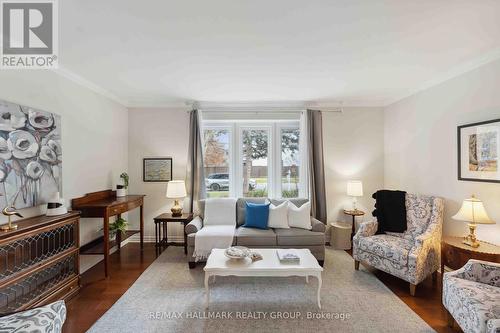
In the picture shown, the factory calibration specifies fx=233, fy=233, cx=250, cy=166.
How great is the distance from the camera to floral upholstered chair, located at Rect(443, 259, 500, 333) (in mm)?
1609

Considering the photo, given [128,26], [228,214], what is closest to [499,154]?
[228,214]

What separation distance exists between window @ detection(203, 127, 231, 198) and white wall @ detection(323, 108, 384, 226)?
1.90 m

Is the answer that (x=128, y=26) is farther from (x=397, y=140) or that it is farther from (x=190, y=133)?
(x=397, y=140)

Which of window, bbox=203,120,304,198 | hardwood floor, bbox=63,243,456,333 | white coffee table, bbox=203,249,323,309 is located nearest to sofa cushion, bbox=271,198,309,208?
window, bbox=203,120,304,198

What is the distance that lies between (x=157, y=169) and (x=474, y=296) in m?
4.47

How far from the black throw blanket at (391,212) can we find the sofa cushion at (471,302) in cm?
124

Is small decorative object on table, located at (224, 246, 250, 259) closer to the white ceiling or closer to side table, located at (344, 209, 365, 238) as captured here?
the white ceiling

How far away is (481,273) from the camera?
2010 mm

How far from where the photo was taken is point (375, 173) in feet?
14.5

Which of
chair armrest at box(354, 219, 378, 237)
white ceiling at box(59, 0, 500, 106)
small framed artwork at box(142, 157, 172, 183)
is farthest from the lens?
small framed artwork at box(142, 157, 172, 183)

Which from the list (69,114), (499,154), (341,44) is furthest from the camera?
(69,114)

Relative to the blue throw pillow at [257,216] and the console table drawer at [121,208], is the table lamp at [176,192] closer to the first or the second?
the console table drawer at [121,208]

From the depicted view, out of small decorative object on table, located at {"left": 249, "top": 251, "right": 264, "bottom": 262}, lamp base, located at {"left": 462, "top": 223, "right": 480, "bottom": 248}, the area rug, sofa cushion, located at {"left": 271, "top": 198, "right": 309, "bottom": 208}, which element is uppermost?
sofa cushion, located at {"left": 271, "top": 198, "right": 309, "bottom": 208}

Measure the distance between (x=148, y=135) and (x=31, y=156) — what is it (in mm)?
2098
